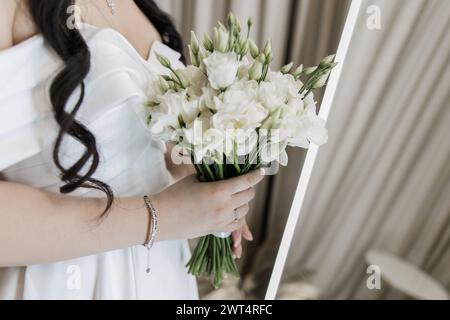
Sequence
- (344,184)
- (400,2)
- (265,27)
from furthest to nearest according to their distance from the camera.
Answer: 1. (265,27)
2. (344,184)
3. (400,2)

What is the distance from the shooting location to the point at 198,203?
66cm

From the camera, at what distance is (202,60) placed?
0.58 meters

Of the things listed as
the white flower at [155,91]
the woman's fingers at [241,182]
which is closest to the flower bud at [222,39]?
the white flower at [155,91]

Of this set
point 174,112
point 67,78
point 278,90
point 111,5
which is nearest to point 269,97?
point 278,90

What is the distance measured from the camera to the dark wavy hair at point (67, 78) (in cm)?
57

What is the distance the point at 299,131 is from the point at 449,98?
14.9 inches

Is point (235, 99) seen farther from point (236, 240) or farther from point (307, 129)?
point (236, 240)

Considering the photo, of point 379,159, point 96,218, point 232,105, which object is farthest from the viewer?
point 379,159

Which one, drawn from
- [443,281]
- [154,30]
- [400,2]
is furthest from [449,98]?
[154,30]

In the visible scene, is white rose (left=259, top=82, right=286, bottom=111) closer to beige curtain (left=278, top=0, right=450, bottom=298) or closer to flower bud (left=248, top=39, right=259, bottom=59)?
flower bud (left=248, top=39, right=259, bottom=59)

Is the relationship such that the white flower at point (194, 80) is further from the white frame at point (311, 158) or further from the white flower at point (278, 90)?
the white frame at point (311, 158)

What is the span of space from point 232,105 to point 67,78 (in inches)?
10.0

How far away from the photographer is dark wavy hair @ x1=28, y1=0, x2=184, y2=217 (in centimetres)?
57
